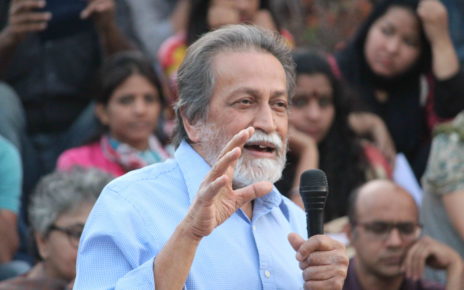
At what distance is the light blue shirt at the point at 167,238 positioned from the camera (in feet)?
10.3

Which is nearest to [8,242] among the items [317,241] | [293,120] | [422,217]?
[293,120]

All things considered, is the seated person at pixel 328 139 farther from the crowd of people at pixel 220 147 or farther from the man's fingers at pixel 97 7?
the man's fingers at pixel 97 7

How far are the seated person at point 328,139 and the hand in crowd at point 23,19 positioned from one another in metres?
1.77

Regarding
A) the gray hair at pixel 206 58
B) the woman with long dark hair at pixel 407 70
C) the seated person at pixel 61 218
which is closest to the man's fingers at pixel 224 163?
the gray hair at pixel 206 58

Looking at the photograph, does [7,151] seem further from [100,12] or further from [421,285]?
[421,285]

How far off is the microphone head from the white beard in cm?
26

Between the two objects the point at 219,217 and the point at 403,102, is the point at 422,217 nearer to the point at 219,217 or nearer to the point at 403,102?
the point at 403,102

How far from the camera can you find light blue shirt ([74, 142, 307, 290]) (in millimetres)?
3125

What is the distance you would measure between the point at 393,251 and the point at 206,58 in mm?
2493

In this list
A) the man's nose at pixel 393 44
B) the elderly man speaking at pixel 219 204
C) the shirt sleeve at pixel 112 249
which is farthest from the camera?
the man's nose at pixel 393 44

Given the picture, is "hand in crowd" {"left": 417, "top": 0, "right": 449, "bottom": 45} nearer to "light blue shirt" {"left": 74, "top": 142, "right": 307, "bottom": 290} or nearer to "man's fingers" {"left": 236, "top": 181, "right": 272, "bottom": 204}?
"light blue shirt" {"left": 74, "top": 142, "right": 307, "bottom": 290}

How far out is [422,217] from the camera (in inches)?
245

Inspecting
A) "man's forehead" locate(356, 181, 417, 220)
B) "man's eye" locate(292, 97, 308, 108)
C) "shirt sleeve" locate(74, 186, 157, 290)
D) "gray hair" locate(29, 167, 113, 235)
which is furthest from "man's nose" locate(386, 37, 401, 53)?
"shirt sleeve" locate(74, 186, 157, 290)

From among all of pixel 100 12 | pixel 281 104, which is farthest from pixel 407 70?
pixel 281 104
